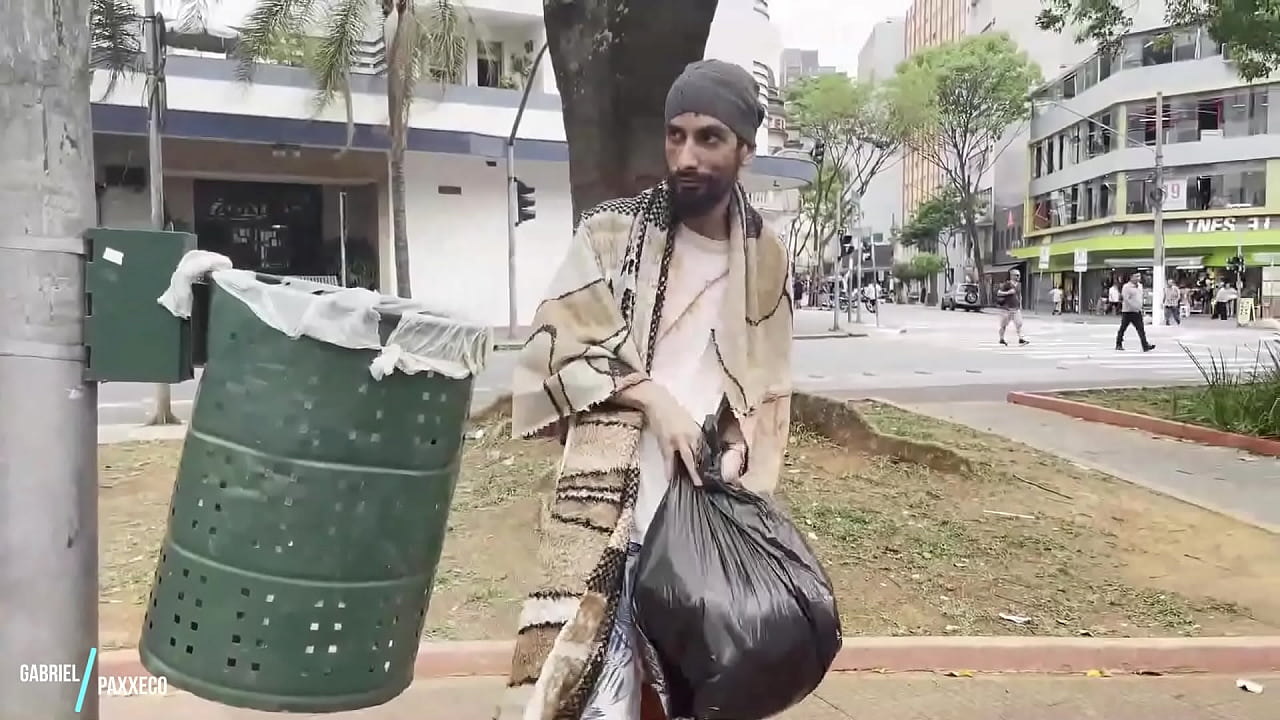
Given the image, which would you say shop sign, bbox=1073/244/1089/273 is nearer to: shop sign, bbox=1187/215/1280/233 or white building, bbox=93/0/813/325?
shop sign, bbox=1187/215/1280/233

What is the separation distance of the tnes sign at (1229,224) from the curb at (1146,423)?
33.3 meters

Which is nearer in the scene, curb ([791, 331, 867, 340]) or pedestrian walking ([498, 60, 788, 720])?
pedestrian walking ([498, 60, 788, 720])

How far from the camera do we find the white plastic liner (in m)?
1.72

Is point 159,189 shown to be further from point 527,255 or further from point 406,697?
point 527,255

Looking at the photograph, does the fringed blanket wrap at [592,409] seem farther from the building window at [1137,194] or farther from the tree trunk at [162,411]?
the building window at [1137,194]

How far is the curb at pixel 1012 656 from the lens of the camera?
13.3 ft

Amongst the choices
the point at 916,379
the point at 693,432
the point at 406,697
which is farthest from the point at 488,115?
the point at 693,432

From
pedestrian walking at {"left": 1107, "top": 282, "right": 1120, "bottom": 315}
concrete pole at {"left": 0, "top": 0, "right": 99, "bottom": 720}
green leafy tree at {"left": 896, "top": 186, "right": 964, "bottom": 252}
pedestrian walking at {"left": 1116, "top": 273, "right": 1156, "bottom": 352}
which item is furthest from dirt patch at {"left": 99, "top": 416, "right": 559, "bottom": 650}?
green leafy tree at {"left": 896, "top": 186, "right": 964, "bottom": 252}

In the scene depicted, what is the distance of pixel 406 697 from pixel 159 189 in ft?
26.0

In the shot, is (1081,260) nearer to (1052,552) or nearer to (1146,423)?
(1146,423)

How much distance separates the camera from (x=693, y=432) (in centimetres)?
206

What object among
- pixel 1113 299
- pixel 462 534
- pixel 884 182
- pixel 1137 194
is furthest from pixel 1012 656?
pixel 884 182

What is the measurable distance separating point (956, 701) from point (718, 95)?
2696 millimetres

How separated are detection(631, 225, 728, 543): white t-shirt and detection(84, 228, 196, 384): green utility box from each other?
2.90 ft
